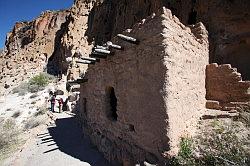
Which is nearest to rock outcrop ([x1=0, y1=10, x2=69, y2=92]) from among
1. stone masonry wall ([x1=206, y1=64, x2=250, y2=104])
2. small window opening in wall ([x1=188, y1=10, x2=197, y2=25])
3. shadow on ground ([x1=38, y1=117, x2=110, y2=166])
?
shadow on ground ([x1=38, y1=117, x2=110, y2=166])

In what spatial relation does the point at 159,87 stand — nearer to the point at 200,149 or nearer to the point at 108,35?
the point at 200,149

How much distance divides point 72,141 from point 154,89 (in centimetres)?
611

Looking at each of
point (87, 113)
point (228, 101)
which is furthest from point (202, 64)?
point (87, 113)

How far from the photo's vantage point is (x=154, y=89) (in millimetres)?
6789

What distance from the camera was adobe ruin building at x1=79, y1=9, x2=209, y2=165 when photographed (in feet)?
21.5

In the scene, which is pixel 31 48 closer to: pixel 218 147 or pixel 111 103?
pixel 111 103

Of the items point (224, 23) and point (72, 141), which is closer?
point (72, 141)

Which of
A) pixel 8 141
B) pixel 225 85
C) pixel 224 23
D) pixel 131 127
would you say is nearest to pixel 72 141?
pixel 8 141

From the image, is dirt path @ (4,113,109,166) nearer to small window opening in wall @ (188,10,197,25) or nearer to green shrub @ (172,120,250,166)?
green shrub @ (172,120,250,166)

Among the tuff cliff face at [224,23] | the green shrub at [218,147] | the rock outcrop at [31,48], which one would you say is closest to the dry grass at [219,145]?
the green shrub at [218,147]

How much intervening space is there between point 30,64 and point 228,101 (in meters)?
27.4

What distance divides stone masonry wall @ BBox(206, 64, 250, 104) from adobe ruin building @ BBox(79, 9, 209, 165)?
0.33 meters

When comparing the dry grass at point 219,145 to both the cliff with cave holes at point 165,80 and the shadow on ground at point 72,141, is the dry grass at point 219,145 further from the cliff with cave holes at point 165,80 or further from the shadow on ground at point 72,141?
the shadow on ground at point 72,141

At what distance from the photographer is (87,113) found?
1201cm
